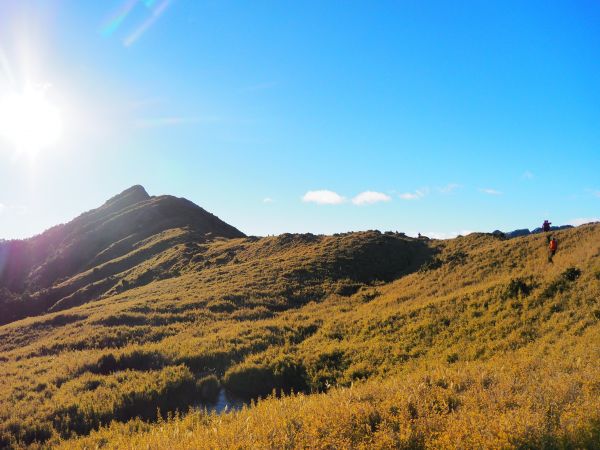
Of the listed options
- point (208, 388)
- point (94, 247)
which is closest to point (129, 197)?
point (94, 247)

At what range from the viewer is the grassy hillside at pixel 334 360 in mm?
7219

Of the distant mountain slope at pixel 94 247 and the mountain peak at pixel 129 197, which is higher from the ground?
the mountain peak at pixel 129 197

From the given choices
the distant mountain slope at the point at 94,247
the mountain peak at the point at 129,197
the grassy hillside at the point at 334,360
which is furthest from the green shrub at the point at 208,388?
the mountain peak at the point at 129,197

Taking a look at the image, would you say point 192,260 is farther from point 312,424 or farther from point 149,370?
point 312,424

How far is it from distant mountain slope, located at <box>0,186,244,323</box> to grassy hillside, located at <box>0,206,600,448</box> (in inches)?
910

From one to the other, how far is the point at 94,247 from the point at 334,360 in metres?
76.7

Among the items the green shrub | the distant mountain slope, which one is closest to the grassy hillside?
the green shrub

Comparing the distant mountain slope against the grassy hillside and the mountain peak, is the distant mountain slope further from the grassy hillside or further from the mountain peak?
the grassy hillside

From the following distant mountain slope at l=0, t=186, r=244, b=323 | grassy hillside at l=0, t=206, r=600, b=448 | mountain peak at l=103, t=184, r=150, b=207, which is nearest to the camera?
grassy hillside at l=0, t=206, r=600, b=448

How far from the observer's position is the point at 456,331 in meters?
16.5

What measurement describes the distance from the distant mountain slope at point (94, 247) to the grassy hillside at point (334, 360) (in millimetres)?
23122

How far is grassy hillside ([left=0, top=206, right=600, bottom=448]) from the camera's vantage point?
23.7ft

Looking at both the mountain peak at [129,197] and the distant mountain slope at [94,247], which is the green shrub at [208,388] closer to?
the distant mountain slope at [94,247]

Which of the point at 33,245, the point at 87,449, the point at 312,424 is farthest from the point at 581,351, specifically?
the point at 33,245
